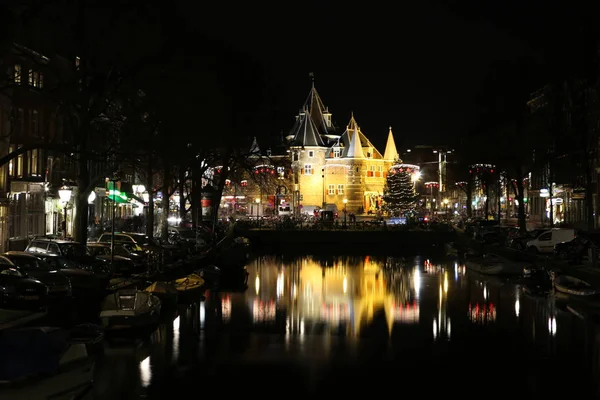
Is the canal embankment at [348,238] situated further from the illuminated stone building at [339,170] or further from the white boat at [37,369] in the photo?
the white boat at [37,369]

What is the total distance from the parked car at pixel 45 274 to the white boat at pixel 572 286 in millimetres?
23857

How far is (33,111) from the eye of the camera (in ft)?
176

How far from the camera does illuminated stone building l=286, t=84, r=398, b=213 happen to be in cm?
15125

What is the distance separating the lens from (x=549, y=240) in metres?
Answer: 56.5

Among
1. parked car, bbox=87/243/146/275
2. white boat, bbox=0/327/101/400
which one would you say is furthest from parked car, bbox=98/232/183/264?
white boat, bbox=0/327/101/400

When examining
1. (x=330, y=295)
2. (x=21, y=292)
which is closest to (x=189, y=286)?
(x=330, y=295)

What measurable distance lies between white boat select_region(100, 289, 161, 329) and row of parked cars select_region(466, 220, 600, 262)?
87.5 feet

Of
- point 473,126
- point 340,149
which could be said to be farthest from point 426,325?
point 340,149

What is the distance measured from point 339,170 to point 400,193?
29969mm

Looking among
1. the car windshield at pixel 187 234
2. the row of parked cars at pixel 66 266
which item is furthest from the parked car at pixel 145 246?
the car windshield at pixel 187 234

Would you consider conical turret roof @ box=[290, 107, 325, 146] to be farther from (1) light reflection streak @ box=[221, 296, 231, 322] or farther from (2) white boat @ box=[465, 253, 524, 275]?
(1) light reflection streak @ box=[221, 296, 231, 322]

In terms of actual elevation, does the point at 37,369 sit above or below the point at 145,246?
below

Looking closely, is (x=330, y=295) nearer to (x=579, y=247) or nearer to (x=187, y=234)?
(x=579, y=247)

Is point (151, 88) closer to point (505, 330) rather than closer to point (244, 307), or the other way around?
point (244, 307)
